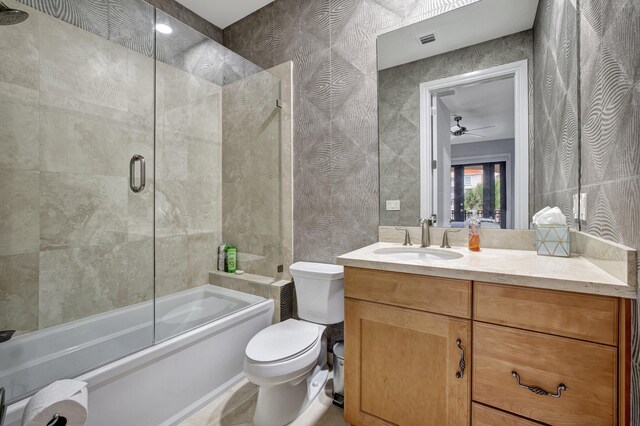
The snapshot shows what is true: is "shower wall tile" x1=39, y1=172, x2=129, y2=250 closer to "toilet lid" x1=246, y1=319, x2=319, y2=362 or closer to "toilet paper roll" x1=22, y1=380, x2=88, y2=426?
"toilet paper roll" x1=22, y1=380, x2=88, y2=426

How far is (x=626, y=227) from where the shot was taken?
84 cm

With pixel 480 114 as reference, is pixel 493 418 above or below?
below

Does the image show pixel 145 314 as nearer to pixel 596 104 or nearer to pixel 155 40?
pixel 155 40

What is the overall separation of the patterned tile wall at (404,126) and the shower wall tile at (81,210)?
1732mm

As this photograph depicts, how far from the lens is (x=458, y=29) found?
1559 millimetres

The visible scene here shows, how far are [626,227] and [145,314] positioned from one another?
2341mm

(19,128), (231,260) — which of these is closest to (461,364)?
(231,260)

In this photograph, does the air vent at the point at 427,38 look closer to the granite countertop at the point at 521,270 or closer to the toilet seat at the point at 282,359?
the granite countertop at the point at 521,270

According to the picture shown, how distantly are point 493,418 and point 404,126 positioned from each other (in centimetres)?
145

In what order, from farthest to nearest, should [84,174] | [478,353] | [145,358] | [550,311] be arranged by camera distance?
1. [84,174]
2. [145,358]
3. [478,353]
4. [550,311]

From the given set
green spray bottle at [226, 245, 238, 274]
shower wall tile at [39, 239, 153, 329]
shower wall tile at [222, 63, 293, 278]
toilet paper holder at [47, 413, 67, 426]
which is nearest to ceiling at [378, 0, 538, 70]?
Answer: shower wall tile at [222, 63, 293, 278]

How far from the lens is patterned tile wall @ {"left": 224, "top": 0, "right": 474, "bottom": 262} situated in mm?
1828

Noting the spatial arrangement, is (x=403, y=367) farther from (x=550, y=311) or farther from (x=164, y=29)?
(x=164, y=29)

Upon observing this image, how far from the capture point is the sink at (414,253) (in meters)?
1.52
